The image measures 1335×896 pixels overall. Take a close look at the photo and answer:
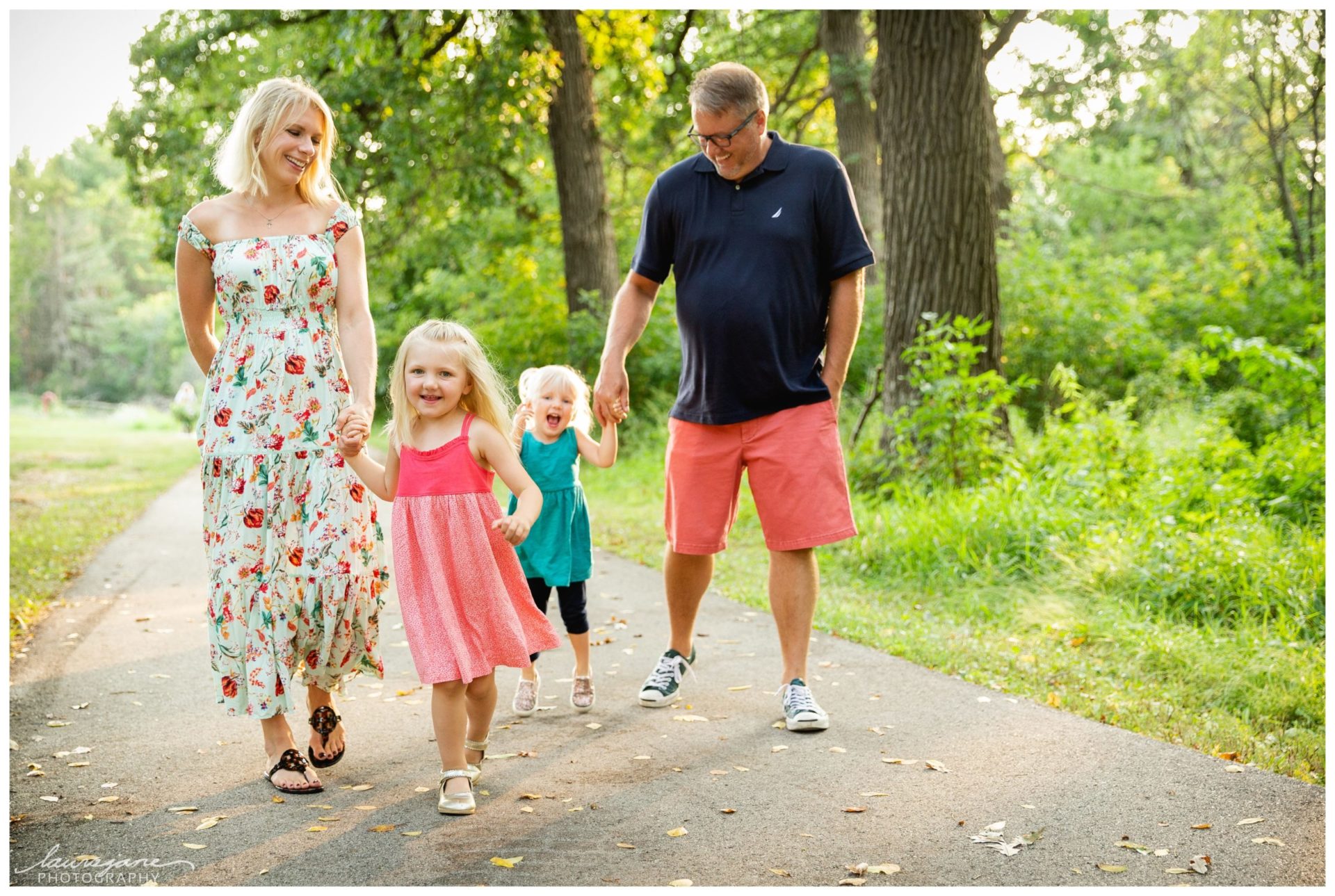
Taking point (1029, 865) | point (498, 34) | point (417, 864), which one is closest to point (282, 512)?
point (417, 864)

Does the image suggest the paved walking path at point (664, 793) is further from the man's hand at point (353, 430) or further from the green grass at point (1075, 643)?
the man's hand at point (353, 430)

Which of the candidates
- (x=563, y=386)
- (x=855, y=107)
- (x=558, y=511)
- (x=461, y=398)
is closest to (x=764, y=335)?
(x=563, y=386)

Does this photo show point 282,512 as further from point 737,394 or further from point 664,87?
point 664,87

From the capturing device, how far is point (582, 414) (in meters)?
5.05

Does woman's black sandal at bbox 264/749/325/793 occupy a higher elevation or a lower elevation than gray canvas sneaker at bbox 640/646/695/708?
higher

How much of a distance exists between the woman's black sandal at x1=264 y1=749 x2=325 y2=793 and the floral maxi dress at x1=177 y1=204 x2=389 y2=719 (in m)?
0.16

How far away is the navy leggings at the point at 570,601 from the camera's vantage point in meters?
4.95

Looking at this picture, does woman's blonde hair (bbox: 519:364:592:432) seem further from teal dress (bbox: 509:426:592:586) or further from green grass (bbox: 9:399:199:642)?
green grass (bbox: 9:399:199:642)

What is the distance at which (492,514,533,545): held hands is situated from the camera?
3.69m

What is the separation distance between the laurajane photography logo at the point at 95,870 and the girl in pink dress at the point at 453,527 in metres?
0.81

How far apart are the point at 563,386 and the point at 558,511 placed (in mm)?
510

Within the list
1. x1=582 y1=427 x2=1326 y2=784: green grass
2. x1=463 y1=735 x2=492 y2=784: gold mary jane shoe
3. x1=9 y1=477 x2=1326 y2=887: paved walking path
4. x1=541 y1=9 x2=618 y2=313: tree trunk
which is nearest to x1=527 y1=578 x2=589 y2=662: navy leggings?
x1=9 y1=477 x2=1326 y2=887: paved walking path

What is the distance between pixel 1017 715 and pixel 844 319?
1.67 meters

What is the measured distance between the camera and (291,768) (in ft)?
13.1
